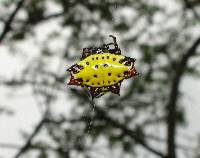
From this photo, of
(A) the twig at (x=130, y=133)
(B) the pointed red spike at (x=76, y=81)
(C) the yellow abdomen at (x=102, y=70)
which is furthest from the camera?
(A) the twig at (x=130, y=133)

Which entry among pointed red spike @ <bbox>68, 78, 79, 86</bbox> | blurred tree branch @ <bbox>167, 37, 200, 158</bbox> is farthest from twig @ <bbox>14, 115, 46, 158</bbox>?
pointed red spike @ <bbox>68, 78, 79, 86</bbox>

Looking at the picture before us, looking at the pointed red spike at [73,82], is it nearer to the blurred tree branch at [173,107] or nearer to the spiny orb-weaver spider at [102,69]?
the spiny orb-weaver spider at [102,69]

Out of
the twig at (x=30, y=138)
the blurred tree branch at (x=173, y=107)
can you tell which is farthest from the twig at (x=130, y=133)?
the twig at (x=30, y=138)

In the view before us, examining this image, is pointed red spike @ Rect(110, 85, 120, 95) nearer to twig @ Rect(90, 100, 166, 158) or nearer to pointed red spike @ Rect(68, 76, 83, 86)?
pointed red spike @ Rect(68, 76, 83, 86)

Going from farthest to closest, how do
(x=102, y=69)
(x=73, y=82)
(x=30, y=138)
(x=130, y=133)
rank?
(x=30, y=138), (x=130, y=133), (x=73, y=82), (x=102, y=69)

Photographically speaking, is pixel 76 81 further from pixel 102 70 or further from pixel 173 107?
pixel 173 107

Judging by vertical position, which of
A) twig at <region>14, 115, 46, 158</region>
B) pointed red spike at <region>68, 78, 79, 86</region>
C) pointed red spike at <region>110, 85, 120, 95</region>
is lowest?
pointed red spike at <region>68, 78, 79, 86</region>

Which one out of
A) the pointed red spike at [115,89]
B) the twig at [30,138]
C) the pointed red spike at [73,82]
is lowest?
the pointed red spike at [73,82]

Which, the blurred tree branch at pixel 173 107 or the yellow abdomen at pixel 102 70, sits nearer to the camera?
the yellow abdomen at pixel 102 70

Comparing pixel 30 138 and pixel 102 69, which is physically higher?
pixel 30 138

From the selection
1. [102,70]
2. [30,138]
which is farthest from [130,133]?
[102,70]
